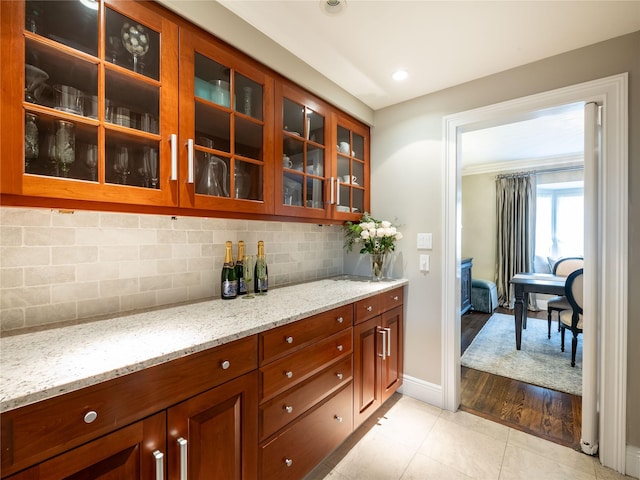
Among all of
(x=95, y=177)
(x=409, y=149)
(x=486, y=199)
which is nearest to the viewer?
(x=95, y=177)

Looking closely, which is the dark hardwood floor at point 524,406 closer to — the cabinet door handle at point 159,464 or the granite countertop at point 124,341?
the granite countertop at point 124,341

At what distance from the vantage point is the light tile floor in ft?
4.99

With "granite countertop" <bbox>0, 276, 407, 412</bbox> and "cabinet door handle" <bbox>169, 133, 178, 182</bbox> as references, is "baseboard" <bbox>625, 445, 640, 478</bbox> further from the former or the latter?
"cabinet door handle" <bbox>169, 133, 178, 182</bbox>

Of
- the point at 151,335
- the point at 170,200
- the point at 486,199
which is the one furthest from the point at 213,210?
the point at 486,199

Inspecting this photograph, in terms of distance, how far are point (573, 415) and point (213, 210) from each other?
275cm

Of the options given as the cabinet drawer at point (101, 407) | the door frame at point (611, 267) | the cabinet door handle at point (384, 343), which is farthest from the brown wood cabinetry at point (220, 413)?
the door frame at point (611, 267)

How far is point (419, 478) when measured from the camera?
150 cm

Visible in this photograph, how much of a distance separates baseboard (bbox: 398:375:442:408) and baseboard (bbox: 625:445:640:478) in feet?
3.13

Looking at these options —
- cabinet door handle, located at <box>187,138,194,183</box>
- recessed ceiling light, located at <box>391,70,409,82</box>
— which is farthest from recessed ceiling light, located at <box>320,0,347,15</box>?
cabinet door handle, located at <box>187,138,194,183</box>

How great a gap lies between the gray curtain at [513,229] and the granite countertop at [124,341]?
4462 mm

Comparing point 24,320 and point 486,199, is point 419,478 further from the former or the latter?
point 486,199

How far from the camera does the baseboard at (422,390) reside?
6.93 feet

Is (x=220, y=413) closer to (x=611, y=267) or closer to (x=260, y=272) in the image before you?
(x=260, y=272)

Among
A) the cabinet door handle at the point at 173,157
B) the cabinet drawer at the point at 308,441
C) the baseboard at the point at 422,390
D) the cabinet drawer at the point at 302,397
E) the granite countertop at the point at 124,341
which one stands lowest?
the baseboard at the point at 422,390
